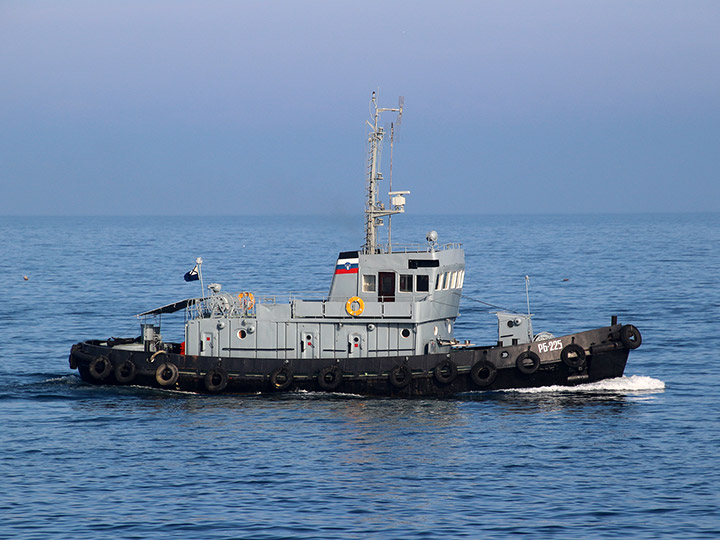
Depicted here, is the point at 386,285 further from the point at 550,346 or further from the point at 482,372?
the point at 550,346

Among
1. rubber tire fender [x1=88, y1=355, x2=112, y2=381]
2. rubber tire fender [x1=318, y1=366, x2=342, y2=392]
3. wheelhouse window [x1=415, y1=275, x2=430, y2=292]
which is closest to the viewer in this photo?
rubber tire fender [x1=318, y1=366, x2=342, y2=392]

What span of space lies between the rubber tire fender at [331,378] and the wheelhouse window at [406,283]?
3681mm

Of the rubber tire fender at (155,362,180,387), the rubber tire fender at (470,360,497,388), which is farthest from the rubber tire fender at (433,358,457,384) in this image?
the rubber tire fender at (155,362,180,387)

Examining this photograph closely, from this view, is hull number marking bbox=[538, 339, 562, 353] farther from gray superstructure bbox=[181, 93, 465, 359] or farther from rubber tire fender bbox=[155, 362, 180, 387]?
rubber tire fender bbox=[155, 362, 180, 387]

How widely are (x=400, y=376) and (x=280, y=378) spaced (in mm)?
4120

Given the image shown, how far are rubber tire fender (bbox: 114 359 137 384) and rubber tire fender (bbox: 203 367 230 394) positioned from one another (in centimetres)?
292

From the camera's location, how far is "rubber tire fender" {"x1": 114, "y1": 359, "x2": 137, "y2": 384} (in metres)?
36.2

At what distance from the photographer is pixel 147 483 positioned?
25922 millimetres

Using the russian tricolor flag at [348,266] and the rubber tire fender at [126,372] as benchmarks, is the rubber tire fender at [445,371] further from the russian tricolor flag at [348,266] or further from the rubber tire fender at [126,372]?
the rubber tire fender at [126,372]

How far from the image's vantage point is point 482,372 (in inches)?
1353

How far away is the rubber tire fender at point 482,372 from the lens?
34.3 meters

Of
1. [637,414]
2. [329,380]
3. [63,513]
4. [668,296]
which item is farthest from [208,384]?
[668,296]

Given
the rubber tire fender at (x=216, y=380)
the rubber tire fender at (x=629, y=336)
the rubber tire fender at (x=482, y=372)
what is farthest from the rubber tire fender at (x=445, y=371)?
the rubber tire fender at (x=216, y=380)

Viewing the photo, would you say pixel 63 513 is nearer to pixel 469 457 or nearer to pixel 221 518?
pixel 221 518
